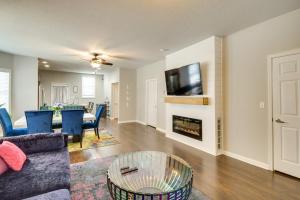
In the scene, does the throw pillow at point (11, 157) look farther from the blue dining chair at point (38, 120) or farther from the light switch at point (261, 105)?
the light switch at point (261, 105)

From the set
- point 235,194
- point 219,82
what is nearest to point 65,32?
point 219,82

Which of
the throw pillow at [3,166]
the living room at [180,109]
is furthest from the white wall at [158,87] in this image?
the throw pillow at [3,166]

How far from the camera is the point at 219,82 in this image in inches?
150

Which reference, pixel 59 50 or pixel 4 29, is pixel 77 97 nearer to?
pixel 59 50

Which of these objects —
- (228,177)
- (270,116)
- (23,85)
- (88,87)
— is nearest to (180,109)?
(270,116)

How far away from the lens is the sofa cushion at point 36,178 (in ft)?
4.96

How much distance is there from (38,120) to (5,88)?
2909 millimetres

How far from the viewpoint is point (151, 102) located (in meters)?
7.19

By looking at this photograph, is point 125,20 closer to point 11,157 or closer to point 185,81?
point 185,81

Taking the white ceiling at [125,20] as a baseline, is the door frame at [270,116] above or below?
below

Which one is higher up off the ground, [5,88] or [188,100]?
[5,88]

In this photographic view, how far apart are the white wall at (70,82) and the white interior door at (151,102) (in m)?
4.35

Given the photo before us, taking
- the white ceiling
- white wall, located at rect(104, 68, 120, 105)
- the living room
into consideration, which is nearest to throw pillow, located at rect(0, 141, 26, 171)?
the living room

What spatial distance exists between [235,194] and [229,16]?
2.84 metres
